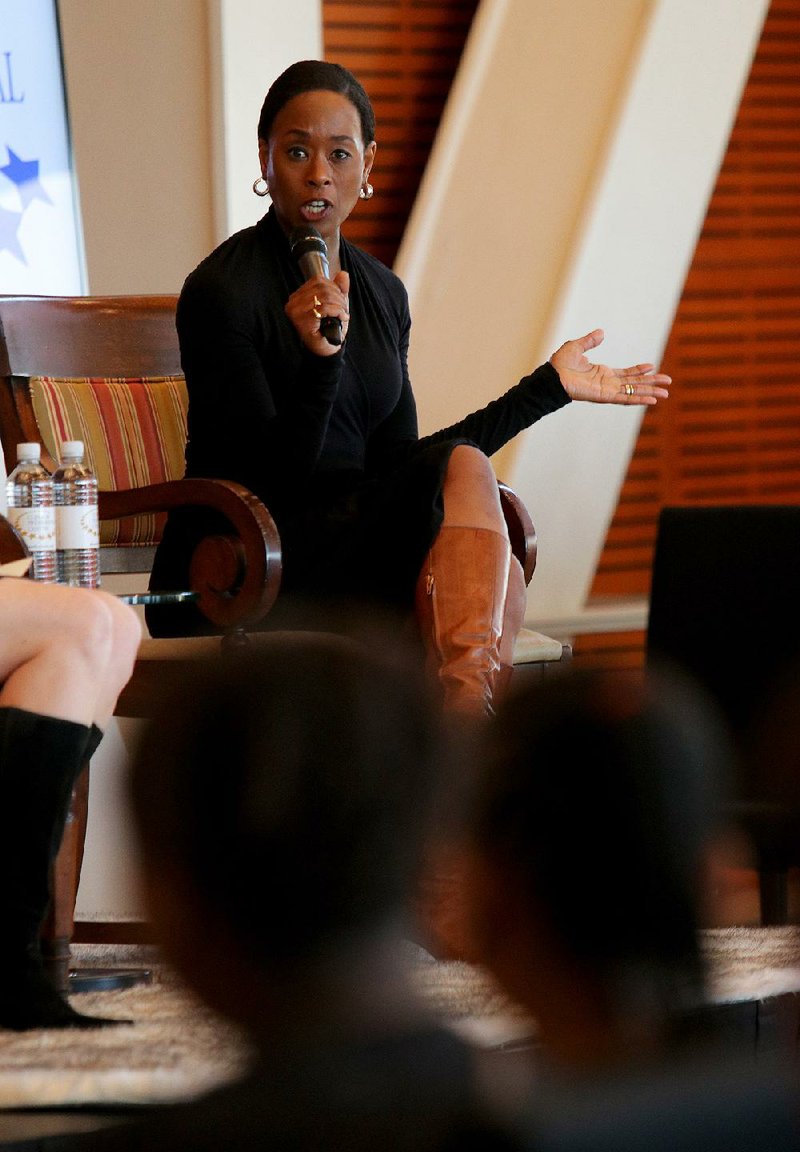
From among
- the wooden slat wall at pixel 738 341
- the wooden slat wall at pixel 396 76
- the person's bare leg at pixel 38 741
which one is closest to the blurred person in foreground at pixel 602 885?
the person's bare leg at pixel 38 741

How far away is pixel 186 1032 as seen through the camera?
48cm

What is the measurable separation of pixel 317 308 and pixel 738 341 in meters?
2.58

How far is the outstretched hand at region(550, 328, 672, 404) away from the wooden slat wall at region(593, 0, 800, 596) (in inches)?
78.6

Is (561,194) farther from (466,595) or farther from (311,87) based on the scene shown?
(466,595)

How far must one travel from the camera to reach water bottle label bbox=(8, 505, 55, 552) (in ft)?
6.61

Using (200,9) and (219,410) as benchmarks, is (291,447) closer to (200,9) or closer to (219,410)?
(219,410)

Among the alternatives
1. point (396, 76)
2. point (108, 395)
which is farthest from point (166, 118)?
point (108, 395)

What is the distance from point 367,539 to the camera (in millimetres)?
2033

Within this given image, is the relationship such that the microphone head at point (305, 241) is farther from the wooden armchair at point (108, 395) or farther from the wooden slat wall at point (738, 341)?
the wooden slat wall at point (738, 341)

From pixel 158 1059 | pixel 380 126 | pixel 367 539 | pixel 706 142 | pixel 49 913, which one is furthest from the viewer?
pixel 380 126

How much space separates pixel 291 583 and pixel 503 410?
0.42 m

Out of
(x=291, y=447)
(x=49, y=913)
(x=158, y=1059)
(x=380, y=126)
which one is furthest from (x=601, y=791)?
(x=380, y=126)

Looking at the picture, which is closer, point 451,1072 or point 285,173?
point 451,1072

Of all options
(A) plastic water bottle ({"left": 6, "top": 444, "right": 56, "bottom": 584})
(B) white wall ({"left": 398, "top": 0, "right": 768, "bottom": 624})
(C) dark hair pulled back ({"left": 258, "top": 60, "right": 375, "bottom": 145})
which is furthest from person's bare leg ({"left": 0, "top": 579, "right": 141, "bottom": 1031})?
(B) white wall ({"left": 398, "top": 0, "right": 768, "bottom": 624})
